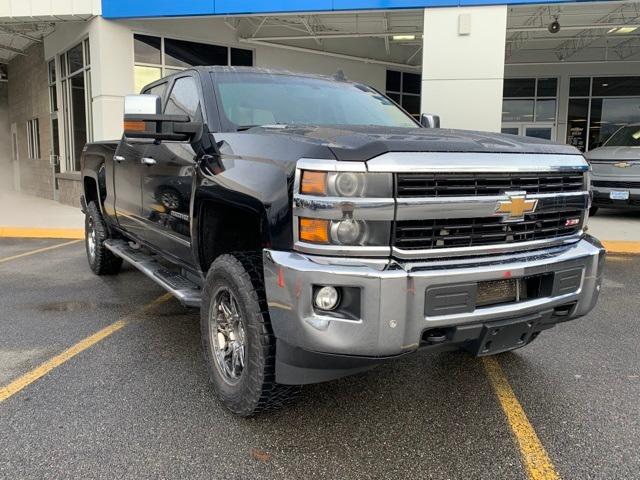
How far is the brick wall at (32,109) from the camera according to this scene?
17.5m

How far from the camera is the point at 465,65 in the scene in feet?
35.9

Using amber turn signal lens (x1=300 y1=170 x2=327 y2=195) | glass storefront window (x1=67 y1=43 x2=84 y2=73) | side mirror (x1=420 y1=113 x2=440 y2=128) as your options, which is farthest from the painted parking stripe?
amber turn signal lens (x1=300 y1=170 x2=327 y2=195)

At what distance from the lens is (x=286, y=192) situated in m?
2.68

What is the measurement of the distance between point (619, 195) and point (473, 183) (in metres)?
9.40

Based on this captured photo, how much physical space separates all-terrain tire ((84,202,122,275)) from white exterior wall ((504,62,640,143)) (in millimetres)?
15477

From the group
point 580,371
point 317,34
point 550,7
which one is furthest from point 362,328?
point 317,34

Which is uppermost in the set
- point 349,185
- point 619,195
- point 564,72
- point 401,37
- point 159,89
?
point 401,37

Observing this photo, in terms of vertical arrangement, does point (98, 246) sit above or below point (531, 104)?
below

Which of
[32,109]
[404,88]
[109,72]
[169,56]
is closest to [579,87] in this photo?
[404,88]

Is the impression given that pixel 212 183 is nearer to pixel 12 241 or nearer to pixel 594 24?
pixel 12 241

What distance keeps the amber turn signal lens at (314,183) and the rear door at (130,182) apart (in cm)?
230

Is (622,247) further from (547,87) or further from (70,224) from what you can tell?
(547,87)

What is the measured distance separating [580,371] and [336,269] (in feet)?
7.69

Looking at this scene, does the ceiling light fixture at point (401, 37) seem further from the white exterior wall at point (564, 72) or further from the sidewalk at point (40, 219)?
the sidewalk at point (40, 219)
